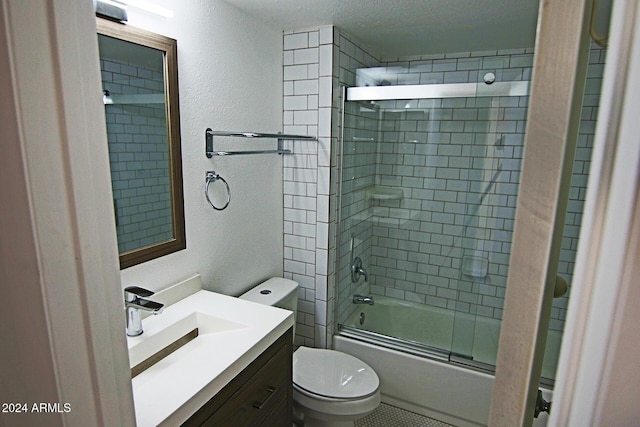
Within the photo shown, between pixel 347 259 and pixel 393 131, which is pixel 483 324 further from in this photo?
pixel 393 131

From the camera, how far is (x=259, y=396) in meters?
1.39

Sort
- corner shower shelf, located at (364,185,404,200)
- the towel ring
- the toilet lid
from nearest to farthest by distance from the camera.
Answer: the towel ring, the toilet lid, corner shower shelf, located at (364,185,404,200)

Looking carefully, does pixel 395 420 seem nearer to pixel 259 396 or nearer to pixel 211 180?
pixel 259 396

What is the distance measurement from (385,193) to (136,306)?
6.80 feet

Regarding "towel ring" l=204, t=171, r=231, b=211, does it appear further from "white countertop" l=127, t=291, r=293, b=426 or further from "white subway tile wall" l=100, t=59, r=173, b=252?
"white countertop" l=127, t=291, r=293, b=426

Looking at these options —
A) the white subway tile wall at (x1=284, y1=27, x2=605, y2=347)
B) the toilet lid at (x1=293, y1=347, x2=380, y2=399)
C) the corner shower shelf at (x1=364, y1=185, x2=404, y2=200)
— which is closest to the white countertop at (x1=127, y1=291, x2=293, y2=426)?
the toilet lid at (x1=293, y1=347, x2=380, y2=399)

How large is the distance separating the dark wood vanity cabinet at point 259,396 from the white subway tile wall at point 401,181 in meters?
0.84

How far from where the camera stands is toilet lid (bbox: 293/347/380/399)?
1818mm

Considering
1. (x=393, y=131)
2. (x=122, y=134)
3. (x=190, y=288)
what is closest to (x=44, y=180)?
(x=122, y=134)

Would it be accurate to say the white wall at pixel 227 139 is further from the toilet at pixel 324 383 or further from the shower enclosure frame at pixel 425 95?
the shower enclosure frame at pixel 425 95

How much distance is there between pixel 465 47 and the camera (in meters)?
2.55

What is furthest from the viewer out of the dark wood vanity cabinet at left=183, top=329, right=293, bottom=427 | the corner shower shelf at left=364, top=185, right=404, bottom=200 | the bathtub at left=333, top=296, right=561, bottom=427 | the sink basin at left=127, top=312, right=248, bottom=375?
the corner shower shelf at left=364, top=185, right=404, bottom=200

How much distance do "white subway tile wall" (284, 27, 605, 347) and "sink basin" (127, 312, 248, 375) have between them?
38.8 inches

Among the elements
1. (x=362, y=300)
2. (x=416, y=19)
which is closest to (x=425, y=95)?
(x=416, y=19)
